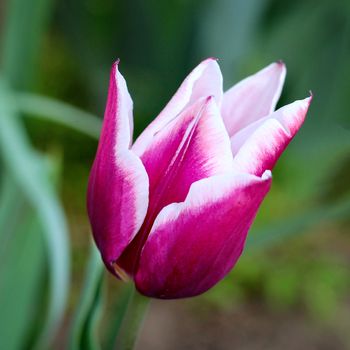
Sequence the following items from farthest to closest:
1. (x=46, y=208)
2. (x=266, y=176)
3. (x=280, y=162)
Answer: (x=280, y=162) → (x=46, y=208) → (x=266, y=176)

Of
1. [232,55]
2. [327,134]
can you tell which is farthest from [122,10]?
[327,134]

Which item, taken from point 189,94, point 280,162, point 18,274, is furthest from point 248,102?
point 280,162

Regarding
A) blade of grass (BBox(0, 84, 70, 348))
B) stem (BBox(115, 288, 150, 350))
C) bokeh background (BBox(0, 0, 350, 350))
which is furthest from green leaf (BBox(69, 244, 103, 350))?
bokeh background (BBox(0, 0, 350, 350))

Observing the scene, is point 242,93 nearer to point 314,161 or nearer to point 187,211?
point 187,211

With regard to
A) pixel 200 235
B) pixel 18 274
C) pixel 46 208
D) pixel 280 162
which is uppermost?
pixel 200 235

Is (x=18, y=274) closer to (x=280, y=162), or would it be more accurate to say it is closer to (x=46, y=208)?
(x=46, y=208)

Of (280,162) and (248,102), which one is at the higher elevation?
(248,102)

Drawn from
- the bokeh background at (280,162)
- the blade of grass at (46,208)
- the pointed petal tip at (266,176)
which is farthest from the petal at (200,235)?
the bokeh background at (280,162)
